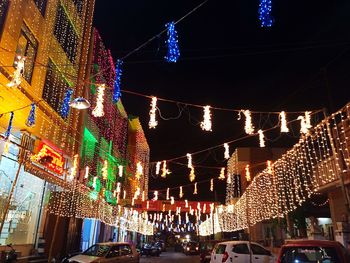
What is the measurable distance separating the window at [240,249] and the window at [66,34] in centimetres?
1368

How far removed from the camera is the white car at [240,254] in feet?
46.0

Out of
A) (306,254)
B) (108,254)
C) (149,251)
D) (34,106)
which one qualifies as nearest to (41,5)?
(34,106)

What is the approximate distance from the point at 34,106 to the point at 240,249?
10.5 metres

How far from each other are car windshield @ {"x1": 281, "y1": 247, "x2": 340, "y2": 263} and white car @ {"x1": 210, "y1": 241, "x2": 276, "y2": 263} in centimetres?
668

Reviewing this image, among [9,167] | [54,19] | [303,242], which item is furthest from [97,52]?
[303,242]

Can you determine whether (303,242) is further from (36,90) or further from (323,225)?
(323,225)

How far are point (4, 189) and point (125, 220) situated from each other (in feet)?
87.5

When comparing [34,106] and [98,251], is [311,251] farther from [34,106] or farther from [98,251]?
[34,106]

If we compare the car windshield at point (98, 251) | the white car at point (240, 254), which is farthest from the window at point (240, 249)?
the car windshield at point (98, 251)

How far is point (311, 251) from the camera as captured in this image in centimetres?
742

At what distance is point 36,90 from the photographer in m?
15.2

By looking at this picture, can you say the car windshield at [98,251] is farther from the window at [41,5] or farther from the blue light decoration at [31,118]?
the window at [41,5]

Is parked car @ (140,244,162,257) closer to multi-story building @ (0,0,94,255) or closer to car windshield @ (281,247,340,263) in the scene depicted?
multi-story building @ (0,0,94,255)

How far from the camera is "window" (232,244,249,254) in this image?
14246 mm
